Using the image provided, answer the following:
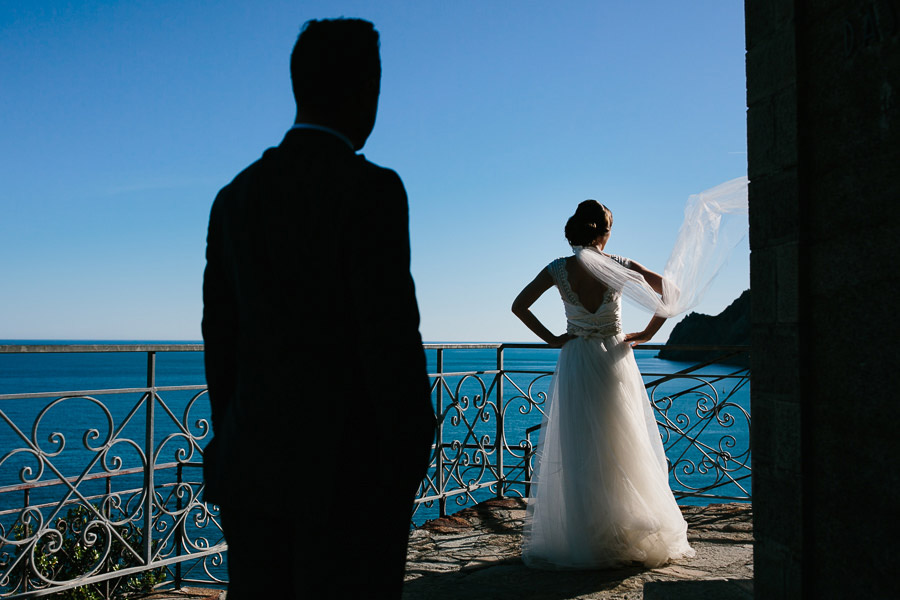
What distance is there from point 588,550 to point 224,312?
2.81 meters

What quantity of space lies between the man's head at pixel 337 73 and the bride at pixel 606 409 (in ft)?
8.07

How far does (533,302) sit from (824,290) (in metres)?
2.27

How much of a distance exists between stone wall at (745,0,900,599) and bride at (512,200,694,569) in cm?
140

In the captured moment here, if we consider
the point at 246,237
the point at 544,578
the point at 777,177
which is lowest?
the point at 544,578

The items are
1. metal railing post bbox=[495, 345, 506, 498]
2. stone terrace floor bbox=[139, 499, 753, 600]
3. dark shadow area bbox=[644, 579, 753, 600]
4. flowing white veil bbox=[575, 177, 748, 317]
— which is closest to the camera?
dark shadow area bbox=[644, 579, 753, 600]

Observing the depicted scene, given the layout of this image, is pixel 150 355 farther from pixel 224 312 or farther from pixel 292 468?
pixel 292 468

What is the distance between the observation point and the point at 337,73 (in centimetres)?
133

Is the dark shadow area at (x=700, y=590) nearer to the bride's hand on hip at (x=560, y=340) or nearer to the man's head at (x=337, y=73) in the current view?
the bride's hand on hip at (x=560, y=340)

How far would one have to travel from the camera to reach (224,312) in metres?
1.45

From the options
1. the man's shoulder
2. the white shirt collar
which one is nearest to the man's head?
the white shirt collar

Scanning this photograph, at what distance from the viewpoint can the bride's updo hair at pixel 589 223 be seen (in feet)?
13.1

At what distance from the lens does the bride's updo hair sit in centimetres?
400

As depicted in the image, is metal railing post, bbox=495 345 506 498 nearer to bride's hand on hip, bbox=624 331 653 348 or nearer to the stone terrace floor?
the stone terrace floor

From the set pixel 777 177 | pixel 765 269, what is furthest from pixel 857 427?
pixel 777 177
